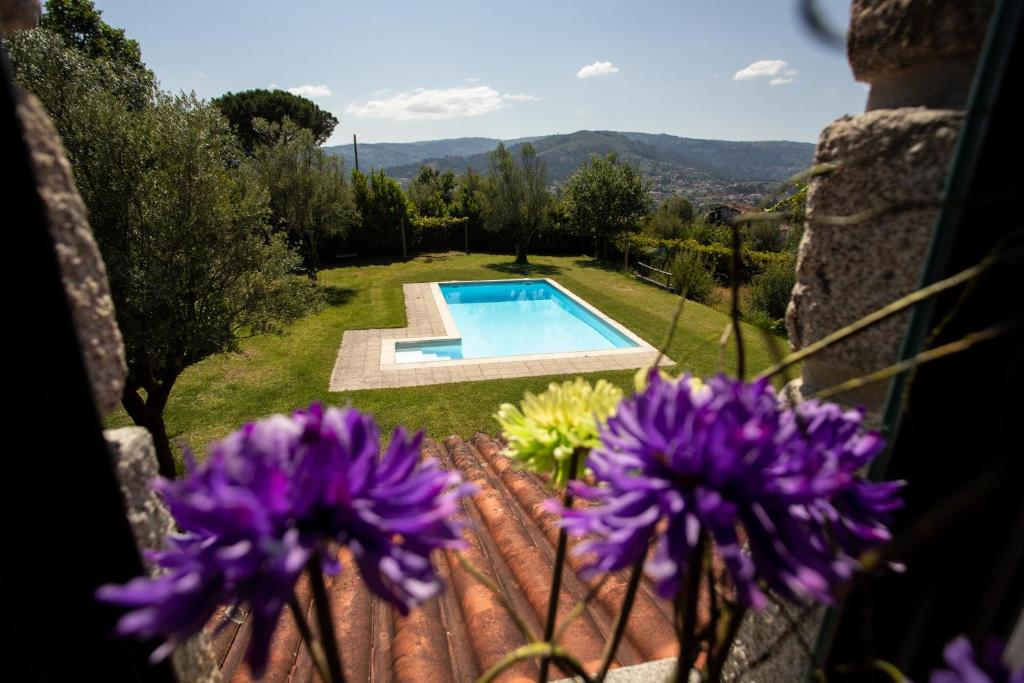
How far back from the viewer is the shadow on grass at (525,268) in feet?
66.6

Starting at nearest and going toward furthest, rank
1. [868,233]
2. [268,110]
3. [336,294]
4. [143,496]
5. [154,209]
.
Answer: [143,496] → [868,233] → [154,209] → [336,294] → [268,110]

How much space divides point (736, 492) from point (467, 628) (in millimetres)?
1822

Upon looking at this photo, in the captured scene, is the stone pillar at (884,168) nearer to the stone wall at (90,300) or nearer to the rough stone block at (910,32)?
the rough stone block at (910,32)

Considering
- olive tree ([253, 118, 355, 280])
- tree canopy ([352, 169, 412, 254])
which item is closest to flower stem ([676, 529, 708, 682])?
olive tree ([253, 118, 355, 280])

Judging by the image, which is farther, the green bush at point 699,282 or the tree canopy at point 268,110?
the tree canopy at point 268,110

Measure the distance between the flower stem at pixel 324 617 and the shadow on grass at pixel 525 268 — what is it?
64.8 feet

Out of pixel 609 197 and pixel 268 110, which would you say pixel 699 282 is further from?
pixel 268 110

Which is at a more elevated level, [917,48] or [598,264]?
[917,48]

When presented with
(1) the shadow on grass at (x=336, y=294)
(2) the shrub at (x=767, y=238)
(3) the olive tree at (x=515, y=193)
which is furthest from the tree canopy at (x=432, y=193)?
(2) the shrub at (x=767, y=238)

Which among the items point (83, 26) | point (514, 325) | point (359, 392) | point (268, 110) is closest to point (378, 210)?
point (514, 325)

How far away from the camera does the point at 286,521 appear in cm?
43

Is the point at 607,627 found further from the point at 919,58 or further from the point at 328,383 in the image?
the point at 328,383

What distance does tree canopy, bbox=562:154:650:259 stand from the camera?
2206cm

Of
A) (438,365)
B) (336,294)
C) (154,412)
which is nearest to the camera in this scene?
(154,412)
